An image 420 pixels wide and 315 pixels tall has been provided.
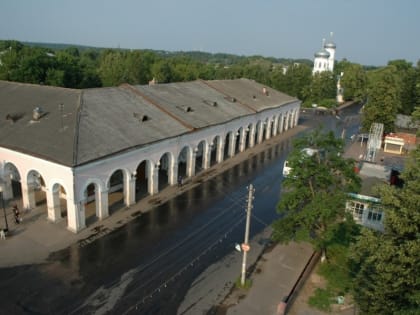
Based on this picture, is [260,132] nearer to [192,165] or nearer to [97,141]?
[192,165]

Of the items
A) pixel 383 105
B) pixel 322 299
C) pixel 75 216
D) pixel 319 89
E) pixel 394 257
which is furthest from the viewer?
pixel 319 89

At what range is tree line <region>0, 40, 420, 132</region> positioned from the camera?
59.3 m

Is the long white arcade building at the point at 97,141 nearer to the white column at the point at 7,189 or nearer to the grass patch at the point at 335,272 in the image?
the white column at the point at 7,189

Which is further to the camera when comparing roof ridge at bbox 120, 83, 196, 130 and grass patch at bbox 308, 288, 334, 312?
roof ridge at bbox 120, 83, 196, 130

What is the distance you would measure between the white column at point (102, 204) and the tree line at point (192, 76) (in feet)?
115

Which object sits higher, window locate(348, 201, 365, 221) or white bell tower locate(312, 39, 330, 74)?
white bell tower locate(312, 39, 330, 74)

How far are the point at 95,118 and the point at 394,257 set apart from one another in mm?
24789

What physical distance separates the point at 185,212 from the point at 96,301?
12.4 metres

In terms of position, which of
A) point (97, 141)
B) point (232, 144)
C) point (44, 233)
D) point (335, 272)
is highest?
point (97, 141)

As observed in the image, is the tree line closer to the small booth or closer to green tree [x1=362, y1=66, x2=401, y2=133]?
green tree [x1=362, y1=66, x2=401, y2=133]

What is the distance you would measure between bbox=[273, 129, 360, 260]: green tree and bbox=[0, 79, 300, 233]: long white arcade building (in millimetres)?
13751

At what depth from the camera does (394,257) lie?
46.5ft

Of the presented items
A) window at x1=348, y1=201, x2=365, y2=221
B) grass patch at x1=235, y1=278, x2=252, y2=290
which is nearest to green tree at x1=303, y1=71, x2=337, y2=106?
window at x1=348, y1=201, x2=365, y2=221

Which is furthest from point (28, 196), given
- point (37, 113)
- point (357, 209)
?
point (357, 209)
